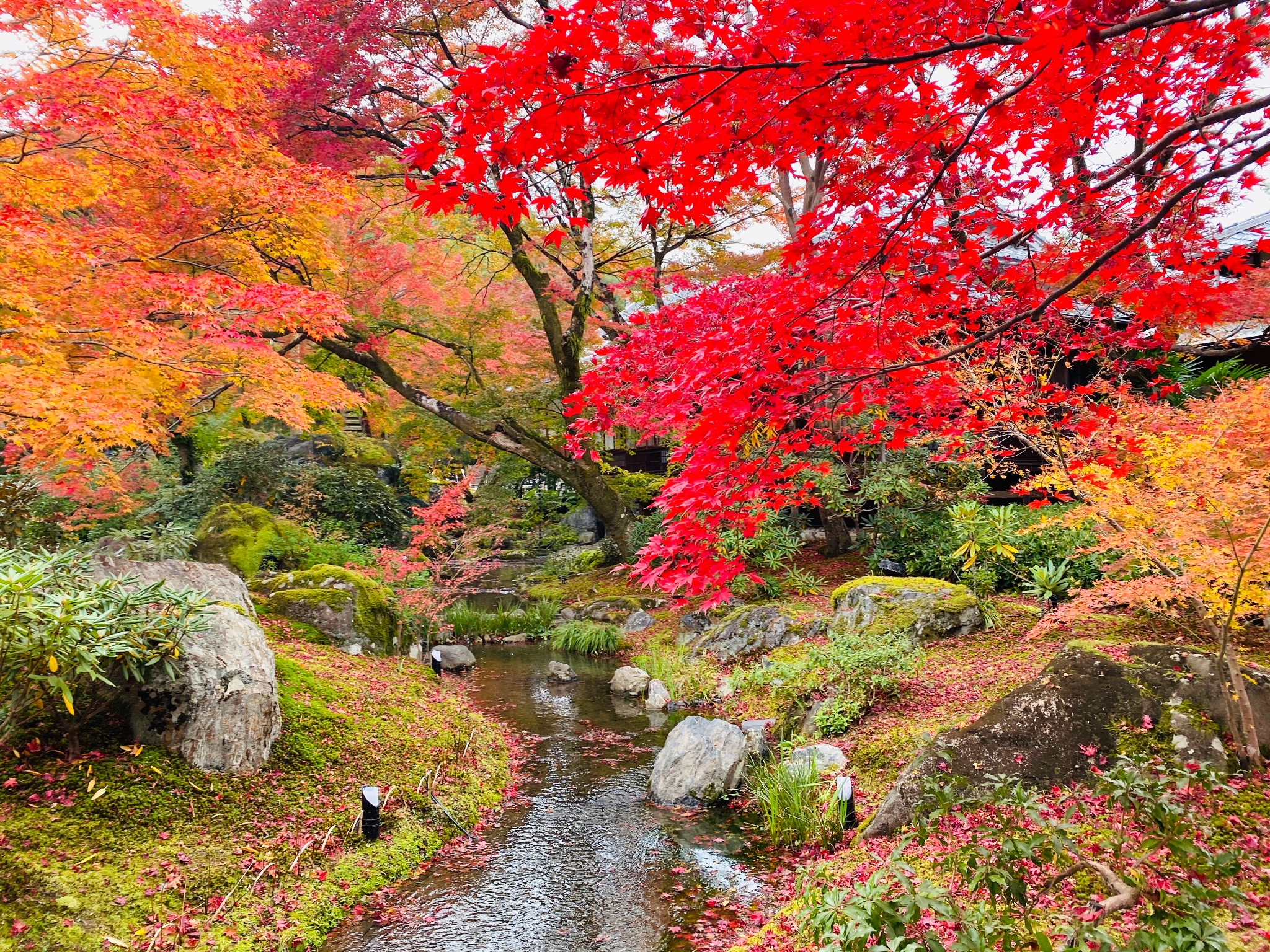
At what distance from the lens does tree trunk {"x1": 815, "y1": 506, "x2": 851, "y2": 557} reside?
11648mm

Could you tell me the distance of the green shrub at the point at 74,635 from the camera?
327 centimetres

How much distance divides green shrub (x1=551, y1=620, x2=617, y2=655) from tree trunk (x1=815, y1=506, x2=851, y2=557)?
4211 millimetres

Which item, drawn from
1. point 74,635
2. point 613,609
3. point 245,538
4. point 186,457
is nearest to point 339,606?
point 245,538

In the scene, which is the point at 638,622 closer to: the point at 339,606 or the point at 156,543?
the point at 339,606

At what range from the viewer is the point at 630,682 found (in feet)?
30.6

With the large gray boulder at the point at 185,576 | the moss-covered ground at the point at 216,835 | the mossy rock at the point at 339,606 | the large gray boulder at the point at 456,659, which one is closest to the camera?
the moss-covered ground at the point at 216,835

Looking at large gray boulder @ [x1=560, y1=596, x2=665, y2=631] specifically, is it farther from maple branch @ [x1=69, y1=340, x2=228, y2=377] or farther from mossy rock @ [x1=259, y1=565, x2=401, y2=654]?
maple branch @ [x1=69, y1=340, x2=228, y2=377]

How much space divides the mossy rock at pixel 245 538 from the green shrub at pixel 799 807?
26.7ft

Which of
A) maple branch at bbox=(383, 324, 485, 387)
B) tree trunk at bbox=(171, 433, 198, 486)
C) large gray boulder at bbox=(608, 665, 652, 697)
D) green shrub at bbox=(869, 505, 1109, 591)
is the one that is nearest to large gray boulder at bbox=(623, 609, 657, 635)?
large gray boulder at bbox=(608, 665, 652, 697)

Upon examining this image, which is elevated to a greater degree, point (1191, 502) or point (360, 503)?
point (360, 503)

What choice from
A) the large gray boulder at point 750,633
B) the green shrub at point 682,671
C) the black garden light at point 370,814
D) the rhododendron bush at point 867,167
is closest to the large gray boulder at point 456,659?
the green shrub at point 682,671

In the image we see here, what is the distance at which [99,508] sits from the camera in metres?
10.2

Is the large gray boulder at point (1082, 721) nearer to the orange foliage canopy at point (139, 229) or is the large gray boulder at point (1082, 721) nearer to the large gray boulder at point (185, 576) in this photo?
the large gray boulder at point (185, 576)

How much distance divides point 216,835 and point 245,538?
725 centimetres
